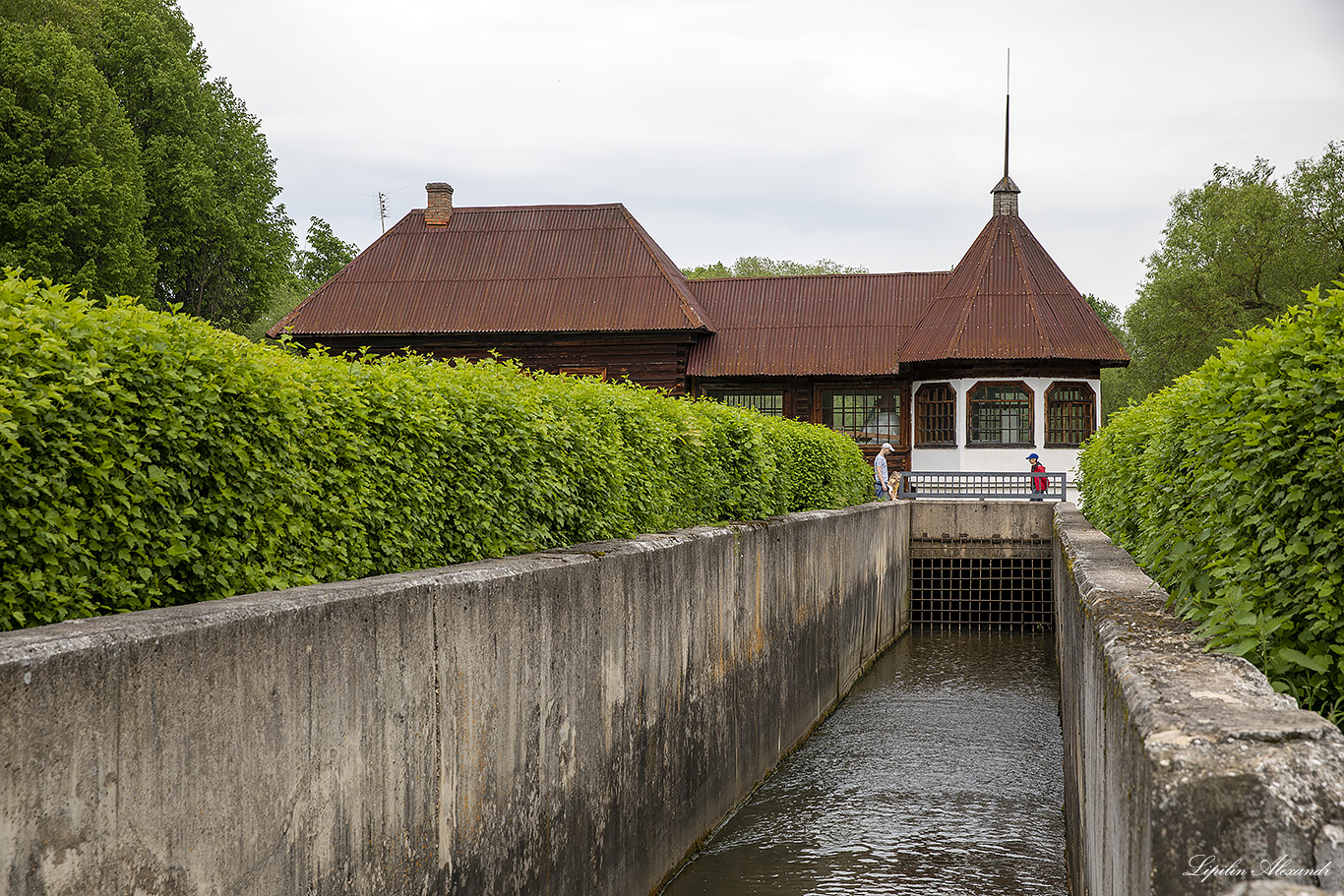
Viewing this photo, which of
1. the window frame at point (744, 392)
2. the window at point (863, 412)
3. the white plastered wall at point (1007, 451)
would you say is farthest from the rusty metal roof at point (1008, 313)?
the window frame at point (744, 392)

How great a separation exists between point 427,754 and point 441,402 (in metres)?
1.93

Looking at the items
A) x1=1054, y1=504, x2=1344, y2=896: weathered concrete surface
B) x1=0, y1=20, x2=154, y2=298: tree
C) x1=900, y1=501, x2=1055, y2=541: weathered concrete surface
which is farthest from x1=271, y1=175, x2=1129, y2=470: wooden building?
x1=1054, y1=504, x2=1344, y2=896: weathered concrete surface

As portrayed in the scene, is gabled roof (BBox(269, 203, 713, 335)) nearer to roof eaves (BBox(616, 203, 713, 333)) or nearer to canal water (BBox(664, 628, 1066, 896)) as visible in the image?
roof eaves (BBox(616, 203, 713, 333))

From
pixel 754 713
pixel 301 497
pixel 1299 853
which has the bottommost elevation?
pixel 754 713

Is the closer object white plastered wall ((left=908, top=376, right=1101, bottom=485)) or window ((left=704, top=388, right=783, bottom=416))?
white plastered wall ((left=908, top=376, right=1101, bottom=485))

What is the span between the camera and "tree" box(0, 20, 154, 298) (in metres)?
33.6

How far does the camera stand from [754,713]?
33.2 ft

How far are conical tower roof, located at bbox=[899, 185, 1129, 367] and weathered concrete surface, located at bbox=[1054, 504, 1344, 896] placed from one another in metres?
26.1

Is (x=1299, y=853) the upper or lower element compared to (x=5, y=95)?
lower

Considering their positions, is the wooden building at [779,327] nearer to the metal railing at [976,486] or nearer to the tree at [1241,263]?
the metal railing at [976,486]

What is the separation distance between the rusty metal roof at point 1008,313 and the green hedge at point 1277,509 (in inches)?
991

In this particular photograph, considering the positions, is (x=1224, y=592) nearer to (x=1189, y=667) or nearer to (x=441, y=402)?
(x=1189, y=667)

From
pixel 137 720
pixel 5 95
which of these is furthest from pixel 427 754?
pixel 5 95

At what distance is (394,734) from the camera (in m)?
4.57
